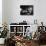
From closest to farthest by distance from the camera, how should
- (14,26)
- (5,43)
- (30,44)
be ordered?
(30,44) < (5,43) < (14,26)

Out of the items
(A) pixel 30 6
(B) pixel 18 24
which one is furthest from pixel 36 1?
(B) pixel 18 24

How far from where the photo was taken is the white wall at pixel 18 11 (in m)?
6.48

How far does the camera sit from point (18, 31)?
6.32 metres

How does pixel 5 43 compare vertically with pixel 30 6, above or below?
below

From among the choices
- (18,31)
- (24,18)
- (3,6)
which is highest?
(3,6)

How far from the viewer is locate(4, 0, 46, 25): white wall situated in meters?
6.48

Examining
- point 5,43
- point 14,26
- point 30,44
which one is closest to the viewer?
point 30,44

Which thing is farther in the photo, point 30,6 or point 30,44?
point 30,6

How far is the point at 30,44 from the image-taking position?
306 centimetres

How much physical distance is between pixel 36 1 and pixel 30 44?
3738mm

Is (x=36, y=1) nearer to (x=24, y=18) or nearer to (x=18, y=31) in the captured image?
(x=24, y=18)

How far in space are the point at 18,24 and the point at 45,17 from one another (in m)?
Answer: 1.31

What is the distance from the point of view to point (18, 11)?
6523 millimetres

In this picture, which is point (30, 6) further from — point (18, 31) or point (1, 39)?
point (1, 39)
